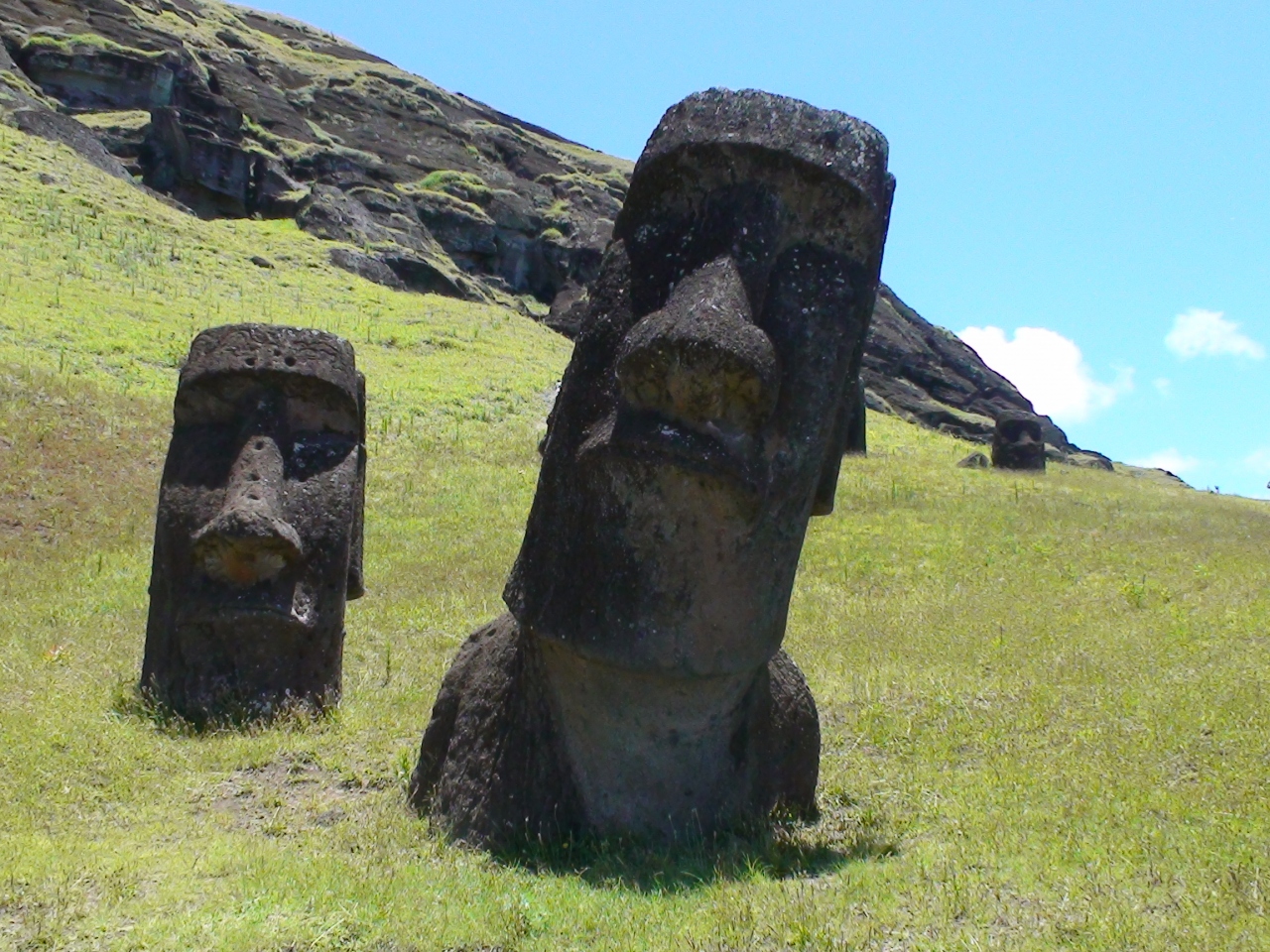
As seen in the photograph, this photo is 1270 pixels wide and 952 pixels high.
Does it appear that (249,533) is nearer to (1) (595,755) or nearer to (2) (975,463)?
(1) (595,755)

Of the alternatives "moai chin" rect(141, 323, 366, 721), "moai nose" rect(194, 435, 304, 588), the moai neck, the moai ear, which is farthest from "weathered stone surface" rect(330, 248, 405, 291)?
the moai neck

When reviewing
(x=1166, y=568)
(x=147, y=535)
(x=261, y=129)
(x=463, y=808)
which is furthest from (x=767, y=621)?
(x=261, y=129)

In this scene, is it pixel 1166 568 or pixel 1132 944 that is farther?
pixel 1166 568

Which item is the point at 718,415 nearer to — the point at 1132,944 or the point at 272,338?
the point at 1132,944

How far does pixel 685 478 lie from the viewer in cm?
516

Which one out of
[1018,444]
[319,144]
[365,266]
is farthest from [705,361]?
[319,144]

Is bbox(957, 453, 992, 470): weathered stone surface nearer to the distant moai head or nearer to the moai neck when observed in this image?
the distant moai head

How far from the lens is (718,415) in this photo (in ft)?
16.9

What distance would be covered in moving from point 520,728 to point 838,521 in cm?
1234

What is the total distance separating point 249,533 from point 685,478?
352 centimetres

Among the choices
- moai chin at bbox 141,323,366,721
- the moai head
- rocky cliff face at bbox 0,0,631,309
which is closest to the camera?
the moai head

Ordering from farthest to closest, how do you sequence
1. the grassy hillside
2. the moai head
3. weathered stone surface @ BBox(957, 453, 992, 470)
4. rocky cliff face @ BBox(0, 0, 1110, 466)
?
1. rocky cliff face @ BBox(0, 0, 1110, 466)
2. weathered stone surface @ BBox(957, 453, 992, 470)
3. the moai head
4. the grassy hillside

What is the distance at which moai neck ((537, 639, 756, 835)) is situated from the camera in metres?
5.50

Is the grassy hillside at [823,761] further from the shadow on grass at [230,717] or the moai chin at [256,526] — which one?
the moai chin at [256,526]
